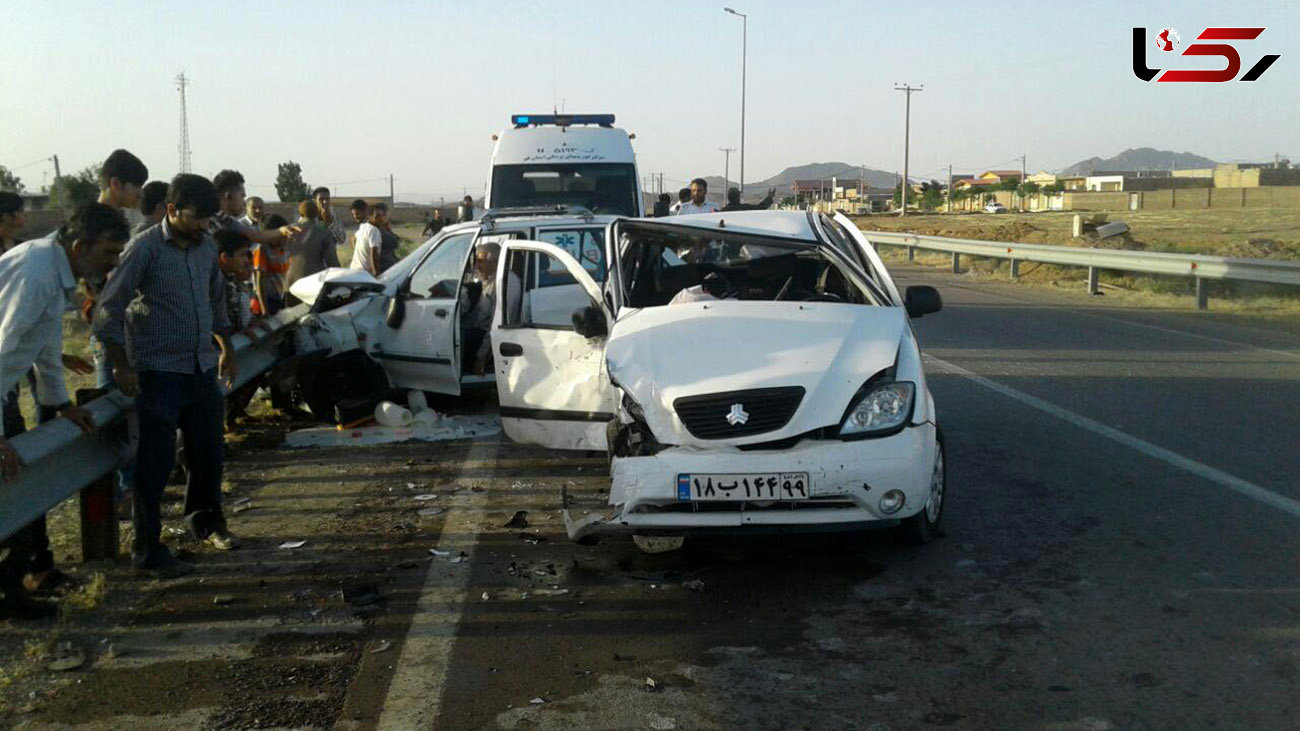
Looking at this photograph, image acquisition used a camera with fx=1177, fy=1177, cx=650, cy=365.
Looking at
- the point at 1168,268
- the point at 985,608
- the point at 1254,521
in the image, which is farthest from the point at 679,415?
the point at 1168,268

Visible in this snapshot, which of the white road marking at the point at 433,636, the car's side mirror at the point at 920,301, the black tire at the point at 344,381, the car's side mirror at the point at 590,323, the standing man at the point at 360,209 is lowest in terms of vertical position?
the white road marking at the point at 433,636

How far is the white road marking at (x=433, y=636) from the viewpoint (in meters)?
4.04

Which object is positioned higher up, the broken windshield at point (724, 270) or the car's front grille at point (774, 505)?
the broken windshield at point (724, 270)

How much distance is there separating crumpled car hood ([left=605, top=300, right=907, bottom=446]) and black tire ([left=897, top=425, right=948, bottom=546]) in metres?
0.60

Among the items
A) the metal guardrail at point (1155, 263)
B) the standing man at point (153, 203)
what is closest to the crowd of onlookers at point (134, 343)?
the standing man at point (153, 203)

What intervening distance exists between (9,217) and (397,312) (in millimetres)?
4193

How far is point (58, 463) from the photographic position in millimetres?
5344

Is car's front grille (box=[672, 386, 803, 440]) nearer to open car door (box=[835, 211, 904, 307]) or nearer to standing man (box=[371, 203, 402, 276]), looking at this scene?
open car door (box=[835, 211, 904, 307])

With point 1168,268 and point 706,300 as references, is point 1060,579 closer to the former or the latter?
point 706,300

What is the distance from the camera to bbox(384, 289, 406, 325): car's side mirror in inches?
376

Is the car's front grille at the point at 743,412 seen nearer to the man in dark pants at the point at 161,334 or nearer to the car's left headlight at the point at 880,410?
the car's left headlight at the point at 880,410

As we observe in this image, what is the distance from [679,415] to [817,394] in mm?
638

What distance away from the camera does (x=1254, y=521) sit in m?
5.87

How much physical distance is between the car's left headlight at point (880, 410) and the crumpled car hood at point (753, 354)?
0.07 meters
